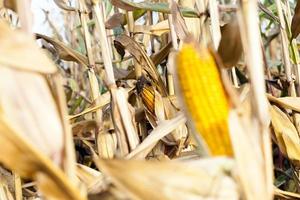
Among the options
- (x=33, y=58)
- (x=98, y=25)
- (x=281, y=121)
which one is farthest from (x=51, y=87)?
(x=281, y=121)

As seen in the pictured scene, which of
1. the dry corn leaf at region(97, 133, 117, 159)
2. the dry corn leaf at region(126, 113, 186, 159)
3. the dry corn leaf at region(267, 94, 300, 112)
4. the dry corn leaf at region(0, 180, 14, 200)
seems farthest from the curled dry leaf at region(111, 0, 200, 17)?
the dry corn leaf at region(126, 113, 186, 159)

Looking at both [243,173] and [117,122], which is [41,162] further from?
[117,122]

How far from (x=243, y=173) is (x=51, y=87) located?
26 centimetres

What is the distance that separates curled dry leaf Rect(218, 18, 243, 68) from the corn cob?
0.10m

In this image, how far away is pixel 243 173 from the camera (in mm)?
767

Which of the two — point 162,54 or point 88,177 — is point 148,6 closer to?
point 162,54

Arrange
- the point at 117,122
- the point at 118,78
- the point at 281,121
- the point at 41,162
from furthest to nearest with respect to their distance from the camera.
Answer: the point at 118,78 → the point at 281,121 → the point at 117,122 → the point at 41,162

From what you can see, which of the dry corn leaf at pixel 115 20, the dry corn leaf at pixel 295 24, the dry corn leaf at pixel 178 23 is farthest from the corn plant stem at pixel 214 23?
the dry corn leaf at pixel 115 20

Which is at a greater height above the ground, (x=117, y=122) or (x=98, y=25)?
(x=98, y=25)

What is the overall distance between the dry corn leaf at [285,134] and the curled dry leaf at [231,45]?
72cm

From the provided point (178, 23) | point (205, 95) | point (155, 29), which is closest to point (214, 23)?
point (178, 23)

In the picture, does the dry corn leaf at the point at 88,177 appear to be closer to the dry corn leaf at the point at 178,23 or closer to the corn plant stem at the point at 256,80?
the corn plant stem at the point at 256,80

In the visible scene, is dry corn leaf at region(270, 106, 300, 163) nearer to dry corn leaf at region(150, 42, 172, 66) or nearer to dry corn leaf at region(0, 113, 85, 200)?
dry corn leaf at region(150, 42, 172, 66)

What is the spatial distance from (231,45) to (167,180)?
0.79 ft
